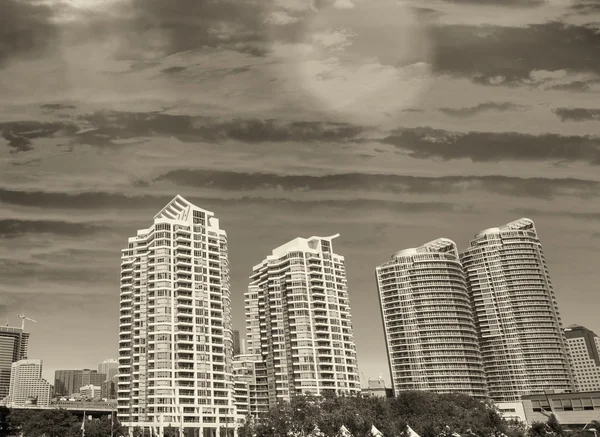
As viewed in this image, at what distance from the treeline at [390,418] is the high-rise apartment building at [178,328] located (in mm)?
27285

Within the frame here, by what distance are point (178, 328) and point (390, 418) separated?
68.7 metres

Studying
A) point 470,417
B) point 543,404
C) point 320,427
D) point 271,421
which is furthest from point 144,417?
point 543,404

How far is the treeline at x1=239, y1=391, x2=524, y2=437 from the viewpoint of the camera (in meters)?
106

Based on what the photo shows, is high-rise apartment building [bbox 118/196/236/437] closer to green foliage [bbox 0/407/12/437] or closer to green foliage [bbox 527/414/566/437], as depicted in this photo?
green foliage [bbox 0/407/12/437]

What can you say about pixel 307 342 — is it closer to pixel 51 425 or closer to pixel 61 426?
pixel 61 426

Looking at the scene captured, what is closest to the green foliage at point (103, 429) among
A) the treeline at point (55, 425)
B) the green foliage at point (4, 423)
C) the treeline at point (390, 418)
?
the treeline at point (55, 425)

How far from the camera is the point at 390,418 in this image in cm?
12262

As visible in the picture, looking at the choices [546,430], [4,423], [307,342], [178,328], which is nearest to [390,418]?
[546,430]

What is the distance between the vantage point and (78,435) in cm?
15488

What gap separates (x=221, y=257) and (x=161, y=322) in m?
30.8

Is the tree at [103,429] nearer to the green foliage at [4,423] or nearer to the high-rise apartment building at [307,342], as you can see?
the green foliage at [4,423]

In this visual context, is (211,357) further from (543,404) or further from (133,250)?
(543,404)

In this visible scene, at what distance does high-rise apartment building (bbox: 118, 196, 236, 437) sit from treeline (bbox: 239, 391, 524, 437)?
2728 cm

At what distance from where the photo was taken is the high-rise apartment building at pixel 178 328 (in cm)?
15562
